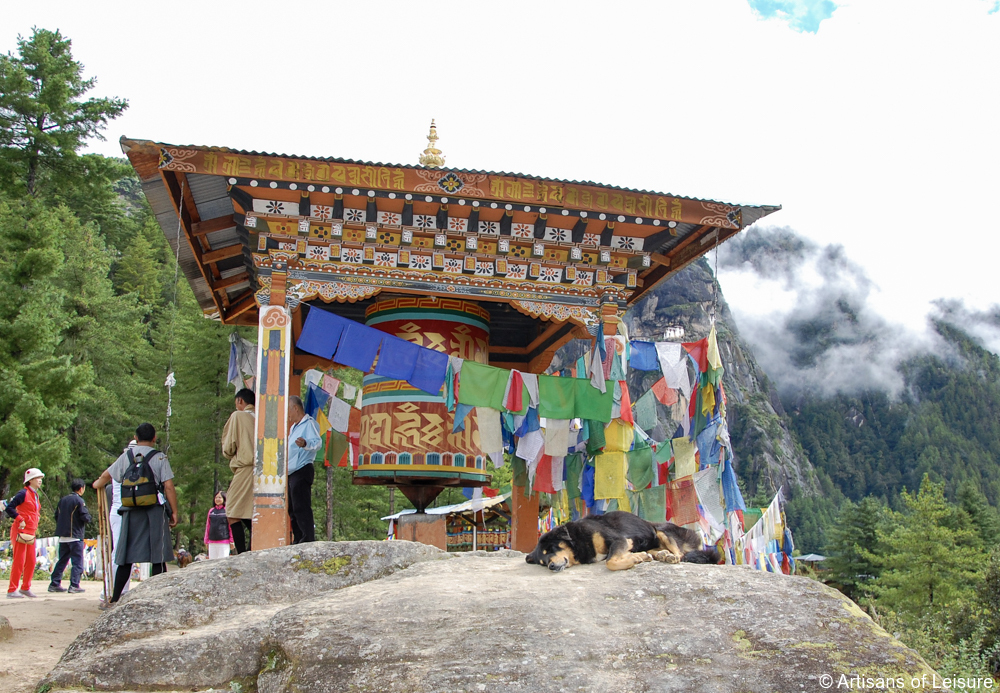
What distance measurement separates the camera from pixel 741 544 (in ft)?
35.6

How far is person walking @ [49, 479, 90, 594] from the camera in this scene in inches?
464

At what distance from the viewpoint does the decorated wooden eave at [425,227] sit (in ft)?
32.5

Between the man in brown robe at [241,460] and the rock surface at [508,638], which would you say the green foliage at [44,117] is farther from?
the rock surface at [508,638]

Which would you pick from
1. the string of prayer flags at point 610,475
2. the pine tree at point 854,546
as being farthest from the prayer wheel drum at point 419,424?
the pine tree at point 854,546

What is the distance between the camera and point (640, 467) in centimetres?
1103

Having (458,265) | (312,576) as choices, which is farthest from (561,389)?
(312,576)

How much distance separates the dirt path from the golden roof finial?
7.36 metres

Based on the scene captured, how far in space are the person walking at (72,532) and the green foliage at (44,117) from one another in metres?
23.8

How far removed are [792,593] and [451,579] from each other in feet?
7.19

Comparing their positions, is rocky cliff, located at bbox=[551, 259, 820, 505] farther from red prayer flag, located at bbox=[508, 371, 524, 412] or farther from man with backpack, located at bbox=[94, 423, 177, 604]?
man with backpack, located at bbox=[94, 423, 177, 604]

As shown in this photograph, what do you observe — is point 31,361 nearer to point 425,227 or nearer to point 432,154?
point 432,154

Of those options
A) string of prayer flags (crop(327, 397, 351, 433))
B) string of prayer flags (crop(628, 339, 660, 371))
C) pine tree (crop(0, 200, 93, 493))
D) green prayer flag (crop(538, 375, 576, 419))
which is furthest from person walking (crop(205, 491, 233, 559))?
pine tree (crop(0, 200, 93, 493))

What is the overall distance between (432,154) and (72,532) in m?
7.75

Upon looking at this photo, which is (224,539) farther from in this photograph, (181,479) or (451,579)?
(181,479)
